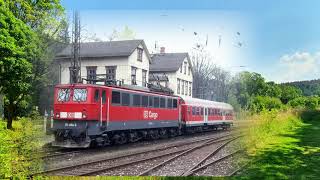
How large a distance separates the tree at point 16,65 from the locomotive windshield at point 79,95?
0.82m

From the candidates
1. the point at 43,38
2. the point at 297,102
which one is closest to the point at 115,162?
the point at 43,38

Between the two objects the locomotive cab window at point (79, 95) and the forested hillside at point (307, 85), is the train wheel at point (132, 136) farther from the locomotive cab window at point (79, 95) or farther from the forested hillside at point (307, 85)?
the forested hillside at point (307, 85)

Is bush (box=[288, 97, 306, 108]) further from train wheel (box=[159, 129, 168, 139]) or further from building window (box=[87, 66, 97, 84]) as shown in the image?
train wheel (box=[159, 129, 168, 139])

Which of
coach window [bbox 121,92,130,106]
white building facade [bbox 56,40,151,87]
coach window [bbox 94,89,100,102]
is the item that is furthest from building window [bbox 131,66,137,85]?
coach window [bbox 121,92,130,106]

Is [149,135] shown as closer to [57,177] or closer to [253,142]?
[253,142]

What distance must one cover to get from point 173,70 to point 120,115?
12.0 ft

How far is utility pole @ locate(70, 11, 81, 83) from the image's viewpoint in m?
5.14

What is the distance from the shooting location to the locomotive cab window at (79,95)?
6000 millimetres

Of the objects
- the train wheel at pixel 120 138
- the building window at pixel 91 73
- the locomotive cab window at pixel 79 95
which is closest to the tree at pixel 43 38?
the building window at pixel 91 73

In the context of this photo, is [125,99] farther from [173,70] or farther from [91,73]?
[91,73]

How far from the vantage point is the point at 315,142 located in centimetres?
1277

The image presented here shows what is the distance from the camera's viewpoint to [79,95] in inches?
241

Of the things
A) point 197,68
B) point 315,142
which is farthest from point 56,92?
point 315,142

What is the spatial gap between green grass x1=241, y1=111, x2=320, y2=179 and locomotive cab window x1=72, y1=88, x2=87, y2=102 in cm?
214
